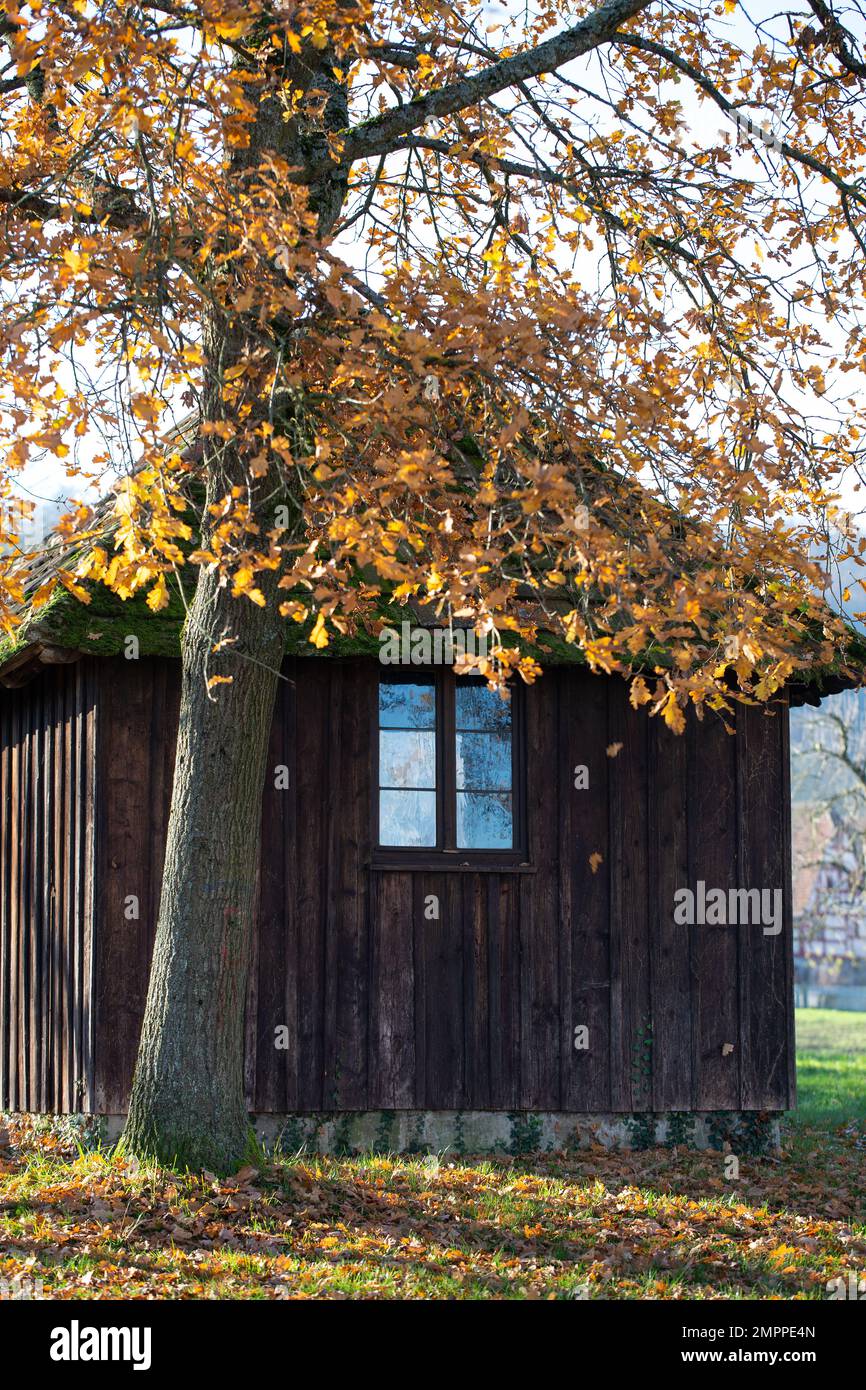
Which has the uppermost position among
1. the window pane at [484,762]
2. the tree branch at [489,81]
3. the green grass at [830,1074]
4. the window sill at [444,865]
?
the tree branch at [489,81]

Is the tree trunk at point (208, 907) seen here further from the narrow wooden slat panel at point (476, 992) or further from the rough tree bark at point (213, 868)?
the narrow wooden slat panel at point (476, 992)

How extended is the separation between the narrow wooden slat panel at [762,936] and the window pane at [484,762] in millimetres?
1778

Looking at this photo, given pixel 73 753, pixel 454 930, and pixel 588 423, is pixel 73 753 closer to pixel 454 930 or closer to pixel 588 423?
pixel 454 930

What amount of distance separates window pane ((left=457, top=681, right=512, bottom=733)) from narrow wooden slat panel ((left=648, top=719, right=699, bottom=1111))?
3.63ft

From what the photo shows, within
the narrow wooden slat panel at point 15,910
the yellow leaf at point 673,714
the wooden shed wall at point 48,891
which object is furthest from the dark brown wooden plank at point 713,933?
the narrow wooden slat panel at point 15,910

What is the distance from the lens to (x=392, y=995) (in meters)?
10.4

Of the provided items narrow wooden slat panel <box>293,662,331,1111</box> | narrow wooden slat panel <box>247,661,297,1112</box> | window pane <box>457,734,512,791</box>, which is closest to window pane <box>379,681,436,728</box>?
window pane <box>457,734,512,791</box>

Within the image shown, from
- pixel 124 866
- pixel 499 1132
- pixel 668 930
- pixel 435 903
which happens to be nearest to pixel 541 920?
pixel 435 903

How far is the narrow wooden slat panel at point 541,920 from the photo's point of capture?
34.8 ft

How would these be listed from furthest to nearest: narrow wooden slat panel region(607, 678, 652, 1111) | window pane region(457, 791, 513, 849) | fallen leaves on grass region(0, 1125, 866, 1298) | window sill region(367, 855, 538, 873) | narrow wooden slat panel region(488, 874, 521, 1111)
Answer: narrow wooden slat panel region(607, 678, 652, 1111) < window pane region(457, 791, 513, 849) < narrow wooden slat panel region(488, 874, 521, 1111) < window sill region(367, 855, 538, 873) < fallen leaves on grass region(0, 1125, 866, 1298)

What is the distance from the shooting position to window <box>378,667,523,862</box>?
10539 mm

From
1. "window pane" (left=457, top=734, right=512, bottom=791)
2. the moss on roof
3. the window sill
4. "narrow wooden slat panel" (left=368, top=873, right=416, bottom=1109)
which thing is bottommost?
"narrow wooden slat panel" (left=368, top=873, right=416, bottom=1109)

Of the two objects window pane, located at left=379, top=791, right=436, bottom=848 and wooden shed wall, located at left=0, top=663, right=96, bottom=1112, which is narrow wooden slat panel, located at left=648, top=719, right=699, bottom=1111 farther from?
wooden shed wall, located at left=0, top=663, right=96, bottom=1112

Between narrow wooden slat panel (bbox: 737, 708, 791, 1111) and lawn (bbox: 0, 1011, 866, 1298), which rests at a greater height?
narrow wooden slat panel (bbox: 737, 708, 791, 1111)
